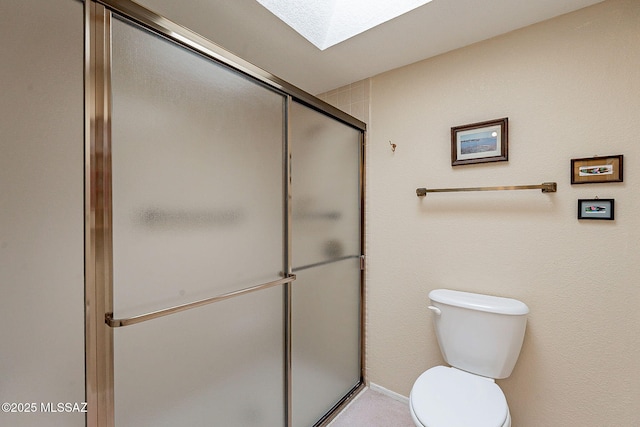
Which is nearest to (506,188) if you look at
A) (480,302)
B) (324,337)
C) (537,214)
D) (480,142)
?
(537,214)

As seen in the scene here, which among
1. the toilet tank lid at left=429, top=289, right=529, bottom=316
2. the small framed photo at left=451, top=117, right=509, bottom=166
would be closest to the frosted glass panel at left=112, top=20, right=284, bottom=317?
the toilet tank lid at left=429, top=289, right=529, bottom=316

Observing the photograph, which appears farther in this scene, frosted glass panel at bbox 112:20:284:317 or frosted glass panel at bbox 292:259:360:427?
frosted glass panel at bbox 292:259:360:427

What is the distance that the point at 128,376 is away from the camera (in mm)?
920

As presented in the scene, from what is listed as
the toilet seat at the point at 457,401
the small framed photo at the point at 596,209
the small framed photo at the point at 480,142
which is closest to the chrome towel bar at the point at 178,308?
the toilet seat at the point at 457,401

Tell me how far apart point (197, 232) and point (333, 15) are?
4.62ft

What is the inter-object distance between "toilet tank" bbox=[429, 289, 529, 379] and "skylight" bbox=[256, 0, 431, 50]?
1.50 metres

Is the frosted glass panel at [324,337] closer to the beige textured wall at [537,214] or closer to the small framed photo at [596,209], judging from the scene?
the beige textured wall at [537,214]

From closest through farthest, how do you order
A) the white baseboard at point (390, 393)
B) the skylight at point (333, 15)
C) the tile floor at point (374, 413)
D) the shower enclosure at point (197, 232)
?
the shower enclosure at point (197, 232) < the skylight at point (333, 15) < the tile floor at point (374, 413) < the white baseboard at point (390, 393)

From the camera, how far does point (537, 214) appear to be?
5.00 feet

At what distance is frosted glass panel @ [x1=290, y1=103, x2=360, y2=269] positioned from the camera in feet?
5.12

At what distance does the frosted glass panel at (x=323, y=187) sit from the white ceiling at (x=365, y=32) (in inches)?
16.2

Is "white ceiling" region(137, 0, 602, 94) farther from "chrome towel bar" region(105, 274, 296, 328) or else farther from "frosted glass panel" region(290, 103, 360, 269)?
"chrome towel bar" region(105, 274, 296, 328)

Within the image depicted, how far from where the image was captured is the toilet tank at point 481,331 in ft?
4.78

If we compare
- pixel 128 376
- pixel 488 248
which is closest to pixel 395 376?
pixel 488 248
